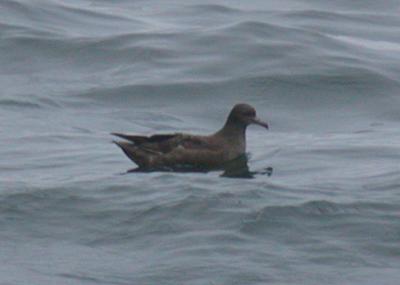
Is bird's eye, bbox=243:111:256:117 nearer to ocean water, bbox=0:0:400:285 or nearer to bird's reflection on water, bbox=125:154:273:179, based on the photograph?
ocean water, bbox=0:0:400:285

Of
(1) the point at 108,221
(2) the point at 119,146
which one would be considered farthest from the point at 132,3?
(1) the point at 108,221

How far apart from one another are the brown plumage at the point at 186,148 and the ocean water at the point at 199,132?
26 cm

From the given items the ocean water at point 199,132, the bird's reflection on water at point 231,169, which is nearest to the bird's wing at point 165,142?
the bird's reflection on water at point 231,169

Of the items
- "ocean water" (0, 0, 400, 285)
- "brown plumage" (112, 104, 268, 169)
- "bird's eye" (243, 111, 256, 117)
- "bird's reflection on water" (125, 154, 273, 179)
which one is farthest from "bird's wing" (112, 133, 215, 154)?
"bird's eye" (243, 111, 256, 117)

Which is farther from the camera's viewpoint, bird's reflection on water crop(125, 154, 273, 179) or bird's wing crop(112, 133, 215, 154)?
bird's wing crop(112, 133, 215, 154)

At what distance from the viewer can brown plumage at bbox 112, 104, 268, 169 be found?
16.6 m

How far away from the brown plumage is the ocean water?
0.26m

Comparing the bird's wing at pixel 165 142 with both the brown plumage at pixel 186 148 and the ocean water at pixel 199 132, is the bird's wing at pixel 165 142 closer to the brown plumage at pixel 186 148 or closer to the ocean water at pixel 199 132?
the brown plumage at pixel 186 148

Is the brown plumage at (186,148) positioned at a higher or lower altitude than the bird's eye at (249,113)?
lower

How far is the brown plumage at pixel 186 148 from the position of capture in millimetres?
16594

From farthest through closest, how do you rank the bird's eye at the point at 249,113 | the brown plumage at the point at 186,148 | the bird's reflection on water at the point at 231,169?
the bird's eye at the point at 249,113, the brown plumage at the point at 186,148, the bird's reflection on water at the point at 231,169

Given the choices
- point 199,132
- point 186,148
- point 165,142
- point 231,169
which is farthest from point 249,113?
point 199,132

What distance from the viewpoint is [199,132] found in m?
19.6

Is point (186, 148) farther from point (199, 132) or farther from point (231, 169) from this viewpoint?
point (199, 132)
